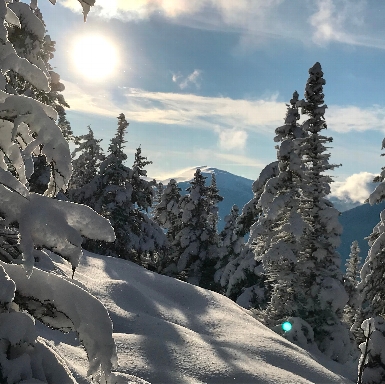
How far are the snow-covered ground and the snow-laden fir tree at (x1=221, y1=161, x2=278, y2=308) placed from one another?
783 cm

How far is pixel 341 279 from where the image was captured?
17844mm

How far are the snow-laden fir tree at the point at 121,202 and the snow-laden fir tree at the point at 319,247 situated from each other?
1302 centimetres

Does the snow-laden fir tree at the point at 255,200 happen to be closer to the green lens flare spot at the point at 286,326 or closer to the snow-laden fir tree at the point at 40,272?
the green lens flare spot at the point at 286,326

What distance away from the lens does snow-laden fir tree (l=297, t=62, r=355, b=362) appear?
16.7m

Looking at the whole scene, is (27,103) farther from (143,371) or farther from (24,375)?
(143,371)

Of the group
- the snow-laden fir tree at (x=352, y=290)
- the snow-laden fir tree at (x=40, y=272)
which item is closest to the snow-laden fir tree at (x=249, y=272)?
the snow-laden fir tree at (x=352, y=290)

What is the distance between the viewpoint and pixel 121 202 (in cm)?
2602

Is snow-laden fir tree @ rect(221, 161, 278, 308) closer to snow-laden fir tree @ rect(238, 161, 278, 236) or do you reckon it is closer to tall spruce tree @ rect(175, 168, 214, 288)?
snow-laden fir tree @ rect(238, 161, 278, 236)

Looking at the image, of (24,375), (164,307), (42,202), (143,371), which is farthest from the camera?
(164,307)

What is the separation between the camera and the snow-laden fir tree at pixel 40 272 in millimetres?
2133

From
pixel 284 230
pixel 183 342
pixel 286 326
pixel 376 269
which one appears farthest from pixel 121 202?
pixel 183 342

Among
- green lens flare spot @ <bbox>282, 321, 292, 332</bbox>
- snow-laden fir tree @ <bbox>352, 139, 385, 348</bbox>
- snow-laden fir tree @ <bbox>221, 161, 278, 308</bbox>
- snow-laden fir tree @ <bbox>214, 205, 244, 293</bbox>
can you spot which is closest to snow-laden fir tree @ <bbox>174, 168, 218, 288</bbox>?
snow-laden fir tree @ <bbox>214, 205, 244, 293</bbox>

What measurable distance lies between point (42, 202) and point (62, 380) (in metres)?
1.17

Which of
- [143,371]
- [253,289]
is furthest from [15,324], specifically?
[253,289]
